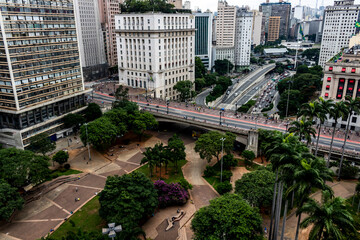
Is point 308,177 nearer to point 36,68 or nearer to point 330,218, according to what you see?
point 330,218

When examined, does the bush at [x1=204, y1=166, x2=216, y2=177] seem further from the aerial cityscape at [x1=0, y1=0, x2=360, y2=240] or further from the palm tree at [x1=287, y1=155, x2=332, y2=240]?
the palm tree at [x1=287, y1=155, x2=332, y2=240]

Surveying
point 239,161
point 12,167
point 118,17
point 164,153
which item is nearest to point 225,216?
point 164,153

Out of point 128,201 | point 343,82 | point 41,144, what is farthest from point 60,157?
point 343,82

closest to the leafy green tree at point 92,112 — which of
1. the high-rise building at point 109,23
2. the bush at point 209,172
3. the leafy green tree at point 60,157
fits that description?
the leafy green tree at point 60,157

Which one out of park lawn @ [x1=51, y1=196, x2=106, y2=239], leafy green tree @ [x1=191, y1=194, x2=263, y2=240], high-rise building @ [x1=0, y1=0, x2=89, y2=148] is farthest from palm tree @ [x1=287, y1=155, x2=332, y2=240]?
high-rise building @ [x1=0, y1=0, x2=89, y2=148]

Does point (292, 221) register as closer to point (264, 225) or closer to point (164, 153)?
point (264, 225)

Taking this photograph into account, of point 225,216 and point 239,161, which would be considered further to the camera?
point 239,161
